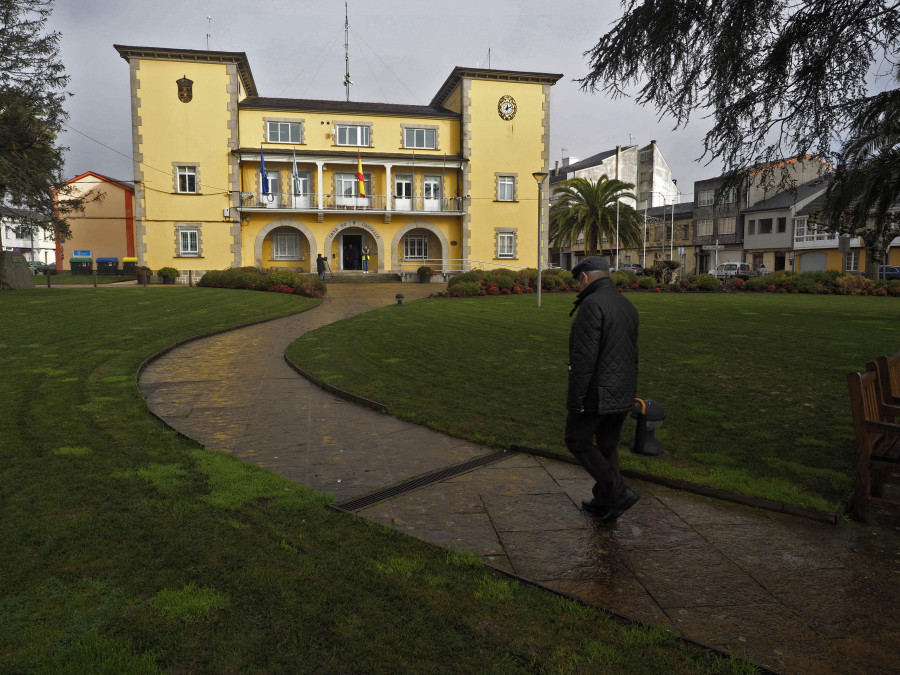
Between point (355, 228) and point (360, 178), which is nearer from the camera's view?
point (360, 178)

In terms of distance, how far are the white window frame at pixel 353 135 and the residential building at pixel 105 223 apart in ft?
53.5

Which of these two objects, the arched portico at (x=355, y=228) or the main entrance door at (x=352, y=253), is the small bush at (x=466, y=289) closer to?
the arched portico at (x=355, y=228)

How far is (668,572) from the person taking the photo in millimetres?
3648

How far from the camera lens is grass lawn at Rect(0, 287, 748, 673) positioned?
2.80 m

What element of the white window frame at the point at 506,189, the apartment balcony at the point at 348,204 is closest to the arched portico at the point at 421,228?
the apartment balcony at the point at 348,204

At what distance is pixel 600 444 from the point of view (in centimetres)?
437

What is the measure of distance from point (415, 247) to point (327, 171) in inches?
281

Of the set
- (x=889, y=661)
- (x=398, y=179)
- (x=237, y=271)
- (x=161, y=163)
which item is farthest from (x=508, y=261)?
(x=889, y=661)

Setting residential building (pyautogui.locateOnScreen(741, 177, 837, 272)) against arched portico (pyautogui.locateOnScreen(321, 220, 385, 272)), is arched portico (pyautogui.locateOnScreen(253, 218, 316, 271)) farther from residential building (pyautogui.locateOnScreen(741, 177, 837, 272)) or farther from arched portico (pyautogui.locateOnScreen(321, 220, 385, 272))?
residential building (pyautogui.locateOnScreen(741, 177, 837, 272))

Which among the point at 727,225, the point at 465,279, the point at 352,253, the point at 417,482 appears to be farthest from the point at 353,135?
the point at 727,225

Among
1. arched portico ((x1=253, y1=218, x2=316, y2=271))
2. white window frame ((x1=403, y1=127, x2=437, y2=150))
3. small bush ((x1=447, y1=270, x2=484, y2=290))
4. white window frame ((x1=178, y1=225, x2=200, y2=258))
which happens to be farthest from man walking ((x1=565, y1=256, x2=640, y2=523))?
white window frame ((x1=403, y1=127, x2=437, y2=150))

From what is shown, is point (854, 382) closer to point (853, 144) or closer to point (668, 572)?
point (668, 572)

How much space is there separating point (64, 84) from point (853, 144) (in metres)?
23.5

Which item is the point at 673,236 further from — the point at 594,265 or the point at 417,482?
the point at 594,265
